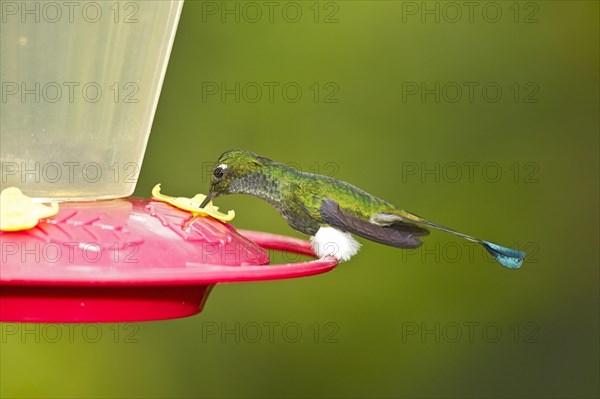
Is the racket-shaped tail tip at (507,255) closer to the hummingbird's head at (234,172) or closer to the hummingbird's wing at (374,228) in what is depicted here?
the hummingbird's wing at (374,228)

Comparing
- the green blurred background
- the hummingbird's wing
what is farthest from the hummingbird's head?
the green blurred background

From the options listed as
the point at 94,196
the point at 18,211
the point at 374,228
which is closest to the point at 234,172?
the point at 374,228

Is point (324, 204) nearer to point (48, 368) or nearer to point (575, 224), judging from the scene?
point (48, 368)

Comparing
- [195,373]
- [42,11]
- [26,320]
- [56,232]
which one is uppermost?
[42,11]

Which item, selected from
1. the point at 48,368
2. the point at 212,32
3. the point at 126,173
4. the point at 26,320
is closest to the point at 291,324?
the point at 48,368

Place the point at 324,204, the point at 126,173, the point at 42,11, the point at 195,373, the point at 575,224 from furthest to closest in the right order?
the point at 575,224
the point at 195,373
the point at 324,204
the point at 126,173
the point at 42,11

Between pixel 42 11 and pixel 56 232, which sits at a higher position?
pixel 42 11

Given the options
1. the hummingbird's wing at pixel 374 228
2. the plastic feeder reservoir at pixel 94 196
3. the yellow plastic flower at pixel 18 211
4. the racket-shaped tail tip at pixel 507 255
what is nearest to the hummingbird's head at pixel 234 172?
the hummingbird's wing at pixel 374 228
